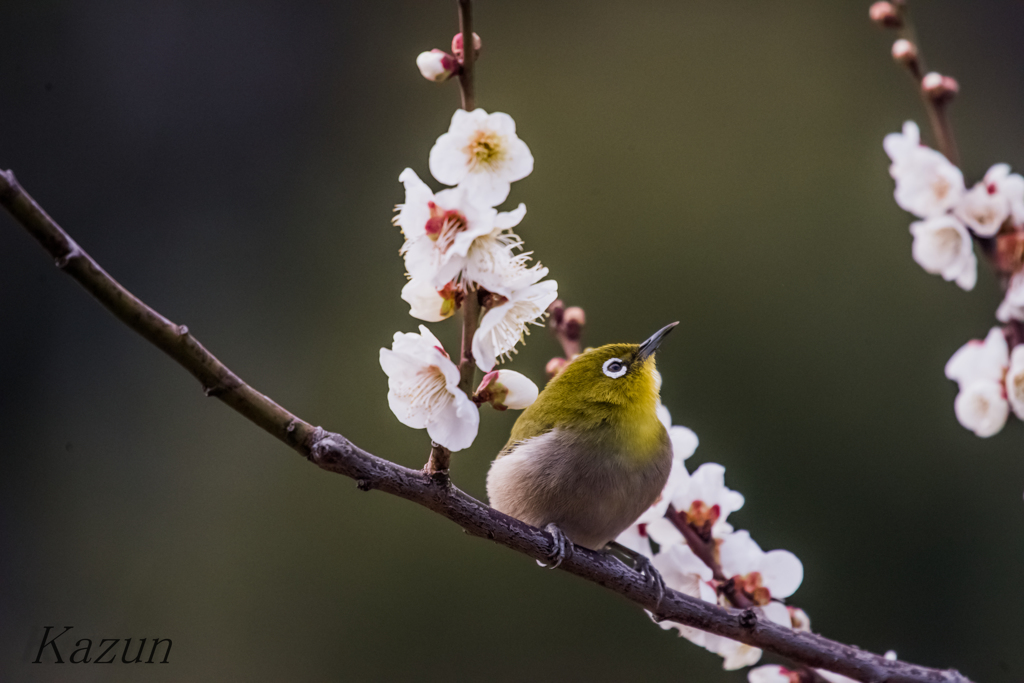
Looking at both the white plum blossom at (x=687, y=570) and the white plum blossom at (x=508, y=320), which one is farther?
the white plum blossom at (x=687, y=570)

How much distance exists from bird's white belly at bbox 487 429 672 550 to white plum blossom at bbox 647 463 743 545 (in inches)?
2.3

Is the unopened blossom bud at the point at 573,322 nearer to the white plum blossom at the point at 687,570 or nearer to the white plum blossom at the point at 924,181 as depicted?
the white plum blossom at the point at 687,570

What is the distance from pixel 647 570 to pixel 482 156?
2.49 feet

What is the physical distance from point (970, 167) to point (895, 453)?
1.02 meters

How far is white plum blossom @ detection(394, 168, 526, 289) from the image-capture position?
78 cm

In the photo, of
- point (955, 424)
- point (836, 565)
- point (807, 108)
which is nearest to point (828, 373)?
point (955, 424)

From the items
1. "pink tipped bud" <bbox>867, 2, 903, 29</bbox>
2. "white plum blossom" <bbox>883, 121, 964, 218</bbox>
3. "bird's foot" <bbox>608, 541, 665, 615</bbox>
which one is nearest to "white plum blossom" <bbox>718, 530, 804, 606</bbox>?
"bird's foot" <bbox>608, 541, 665, 615</bbox>

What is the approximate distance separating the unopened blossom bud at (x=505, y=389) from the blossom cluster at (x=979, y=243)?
688 millimetres

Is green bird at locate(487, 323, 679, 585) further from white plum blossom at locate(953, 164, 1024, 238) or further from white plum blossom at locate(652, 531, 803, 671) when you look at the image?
white plum blossom at locate(953, 164, 1024, 238)

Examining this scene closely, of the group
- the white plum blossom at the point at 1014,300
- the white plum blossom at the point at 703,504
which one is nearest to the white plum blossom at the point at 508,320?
the white plum blossom at the point at 703,504

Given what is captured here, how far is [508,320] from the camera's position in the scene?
0.86 metres

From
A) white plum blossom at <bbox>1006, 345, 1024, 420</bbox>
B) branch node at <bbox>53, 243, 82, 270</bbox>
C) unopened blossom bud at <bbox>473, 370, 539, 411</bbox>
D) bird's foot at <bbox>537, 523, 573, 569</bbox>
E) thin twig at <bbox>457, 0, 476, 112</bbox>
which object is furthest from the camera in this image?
white plum blossom at <bbox>1006, 345, 1024, 420</bbox>

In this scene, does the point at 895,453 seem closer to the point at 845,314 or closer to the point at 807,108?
the point at 845,314

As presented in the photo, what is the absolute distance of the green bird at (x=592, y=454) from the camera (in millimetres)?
1272
